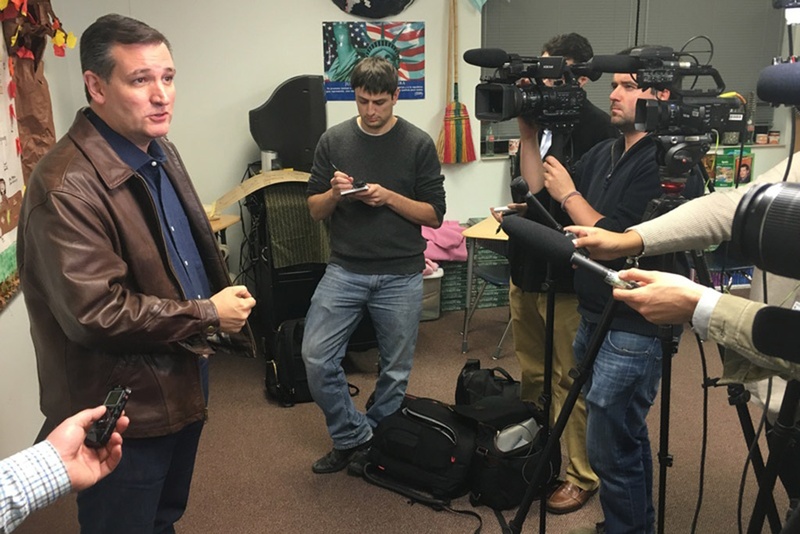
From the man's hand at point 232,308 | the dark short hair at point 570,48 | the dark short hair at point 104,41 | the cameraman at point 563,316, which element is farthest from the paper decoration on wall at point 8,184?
the dark short hair at point 570,48

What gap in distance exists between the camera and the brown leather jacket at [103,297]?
132 centimetres

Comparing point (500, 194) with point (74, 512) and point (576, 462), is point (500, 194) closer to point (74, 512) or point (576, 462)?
point (576, 462)

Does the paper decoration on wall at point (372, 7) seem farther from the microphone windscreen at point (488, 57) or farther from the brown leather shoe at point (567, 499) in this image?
the brown leather shoe at point (567, 499)

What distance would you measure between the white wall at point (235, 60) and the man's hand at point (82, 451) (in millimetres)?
2905

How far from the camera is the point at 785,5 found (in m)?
1.30

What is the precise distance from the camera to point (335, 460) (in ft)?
8.57

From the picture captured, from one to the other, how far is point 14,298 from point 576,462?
210 cm

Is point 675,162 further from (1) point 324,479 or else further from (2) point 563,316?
(1) point 324,479

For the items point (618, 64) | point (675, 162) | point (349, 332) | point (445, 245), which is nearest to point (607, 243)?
point (675, 162)

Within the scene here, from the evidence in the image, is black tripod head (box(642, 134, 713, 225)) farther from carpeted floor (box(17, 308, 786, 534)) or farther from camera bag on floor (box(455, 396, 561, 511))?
carpeted floor (box(17, 308, 786, 534))

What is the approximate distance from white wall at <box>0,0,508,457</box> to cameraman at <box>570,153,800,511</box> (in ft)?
9.42

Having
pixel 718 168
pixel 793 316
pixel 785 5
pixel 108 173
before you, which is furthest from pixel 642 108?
pixel 718 168

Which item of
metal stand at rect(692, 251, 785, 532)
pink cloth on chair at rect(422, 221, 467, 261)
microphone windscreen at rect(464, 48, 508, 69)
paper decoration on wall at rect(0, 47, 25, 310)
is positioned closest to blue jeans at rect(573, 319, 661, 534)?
metal stand at rect(692, 251, 785, 532)

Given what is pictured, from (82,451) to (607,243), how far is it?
1.10 metres
